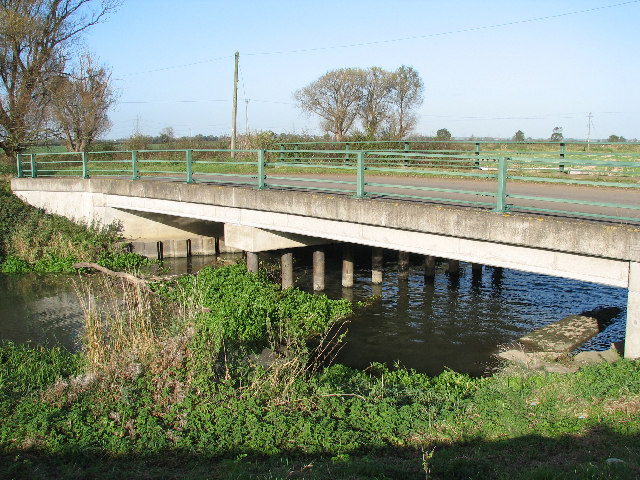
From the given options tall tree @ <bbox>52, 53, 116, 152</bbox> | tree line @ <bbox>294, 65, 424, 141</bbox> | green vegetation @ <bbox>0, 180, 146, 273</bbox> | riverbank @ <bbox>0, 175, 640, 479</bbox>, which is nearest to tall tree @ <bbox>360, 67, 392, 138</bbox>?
tree line @ <bbox>294, 65, 424, 141</bbox>

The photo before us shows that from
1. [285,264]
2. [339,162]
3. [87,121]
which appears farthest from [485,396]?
[87,121]

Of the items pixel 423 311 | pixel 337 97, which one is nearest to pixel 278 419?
pixel 423 311

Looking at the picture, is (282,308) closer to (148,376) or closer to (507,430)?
(148,376)

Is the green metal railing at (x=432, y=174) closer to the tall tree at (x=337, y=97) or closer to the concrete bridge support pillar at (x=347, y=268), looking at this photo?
the concrete bridge support pillar at (x=347, y=268)

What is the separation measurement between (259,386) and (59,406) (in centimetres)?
206

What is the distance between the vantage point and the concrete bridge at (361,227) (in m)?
7.54

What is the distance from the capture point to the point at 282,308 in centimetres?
1188

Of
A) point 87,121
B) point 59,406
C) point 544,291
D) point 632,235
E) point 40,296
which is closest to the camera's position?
point 59,406

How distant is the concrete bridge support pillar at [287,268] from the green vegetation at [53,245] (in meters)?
4.61

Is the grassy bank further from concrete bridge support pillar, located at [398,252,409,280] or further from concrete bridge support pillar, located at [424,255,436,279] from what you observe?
concrete bridge support pillar, located at [398,252,409,280]

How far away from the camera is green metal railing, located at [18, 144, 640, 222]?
827 cm

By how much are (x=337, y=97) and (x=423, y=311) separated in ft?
128

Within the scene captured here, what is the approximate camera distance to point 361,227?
1091cm

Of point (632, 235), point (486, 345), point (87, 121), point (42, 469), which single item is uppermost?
point (87, 121)
